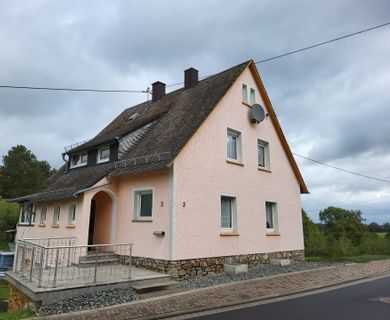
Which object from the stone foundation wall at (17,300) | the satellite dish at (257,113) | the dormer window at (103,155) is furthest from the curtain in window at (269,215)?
the stone foundation wall at (17,300)

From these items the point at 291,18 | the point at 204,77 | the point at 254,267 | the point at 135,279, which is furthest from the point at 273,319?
the point at 204,77

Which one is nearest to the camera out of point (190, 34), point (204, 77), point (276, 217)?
point (190, 34)

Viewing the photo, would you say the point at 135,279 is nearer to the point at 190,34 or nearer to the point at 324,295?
the point at 324,295

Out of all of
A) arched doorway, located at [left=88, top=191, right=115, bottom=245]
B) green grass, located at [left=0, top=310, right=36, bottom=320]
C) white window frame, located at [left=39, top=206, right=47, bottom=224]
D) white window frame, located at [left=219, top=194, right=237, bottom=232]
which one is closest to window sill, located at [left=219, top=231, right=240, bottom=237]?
white window frame, located at [left=219, top=194, right=237, bottom=232]

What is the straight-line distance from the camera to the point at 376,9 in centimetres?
857

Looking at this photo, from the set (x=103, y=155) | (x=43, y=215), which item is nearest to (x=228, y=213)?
(x=103, y=155)

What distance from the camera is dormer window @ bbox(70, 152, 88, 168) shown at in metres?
16.9

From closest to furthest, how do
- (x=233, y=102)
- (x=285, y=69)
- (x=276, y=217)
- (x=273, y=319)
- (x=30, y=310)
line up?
1. (x=273, y=319)
2. (x=30, y=310)
3. (x=285, y=69)
4. (x=233, y=102)
5. (x=276, y=217)

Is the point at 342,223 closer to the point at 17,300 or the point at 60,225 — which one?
the point at 60,225

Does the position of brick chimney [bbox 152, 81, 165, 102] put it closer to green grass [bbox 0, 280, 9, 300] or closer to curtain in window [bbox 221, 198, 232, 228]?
curtain in window [bbox 221, 198, 232, 228]

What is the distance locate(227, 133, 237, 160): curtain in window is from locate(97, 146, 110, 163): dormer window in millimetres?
5792

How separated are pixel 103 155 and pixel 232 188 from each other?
6768mm

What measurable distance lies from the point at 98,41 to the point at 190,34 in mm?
3205

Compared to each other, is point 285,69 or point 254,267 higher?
point 285,69
